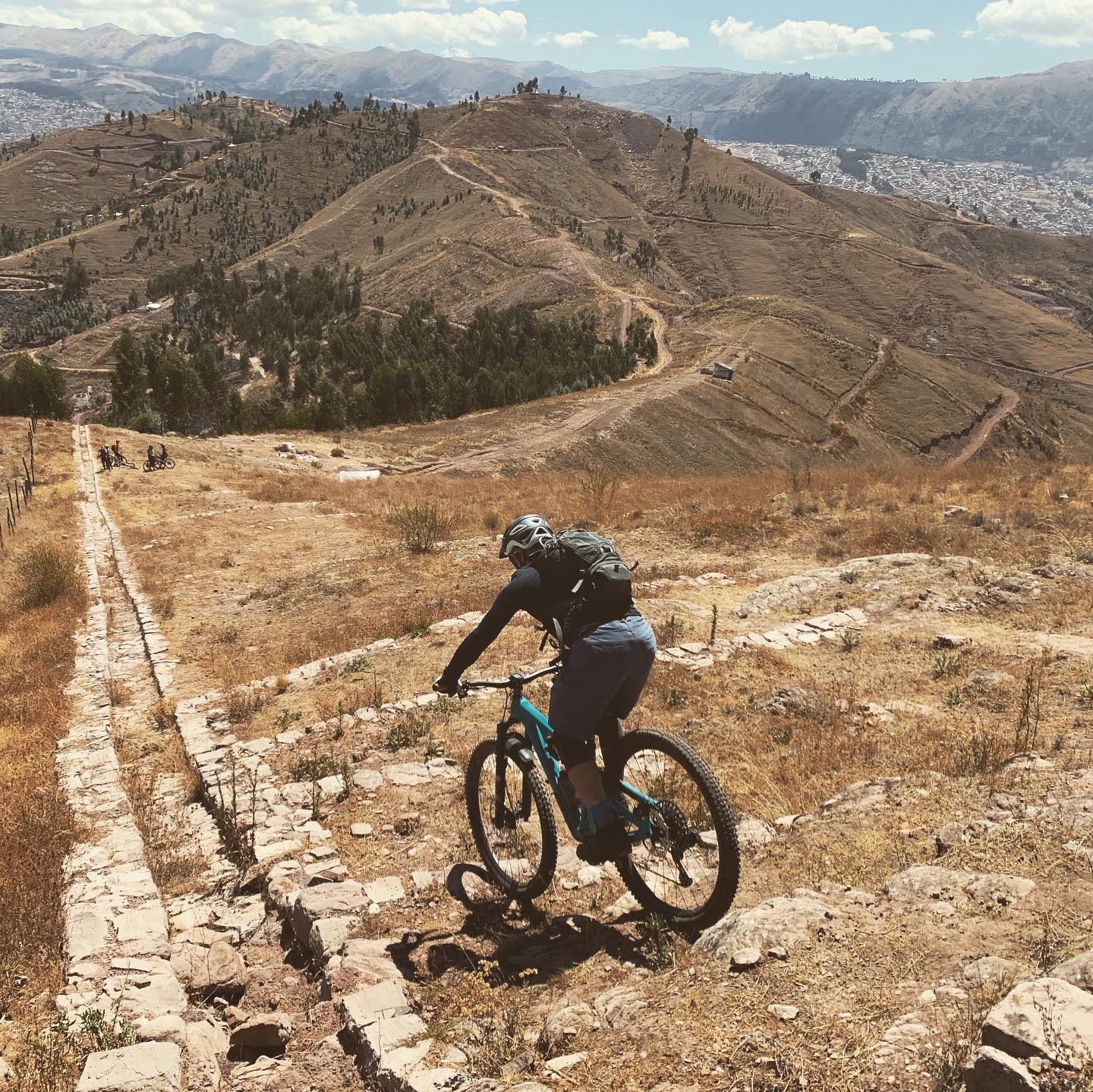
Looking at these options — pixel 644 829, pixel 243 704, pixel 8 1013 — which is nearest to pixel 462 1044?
pixel 644 829

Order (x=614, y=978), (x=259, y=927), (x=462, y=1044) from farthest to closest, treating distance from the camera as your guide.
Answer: (x=259, y=927) < (x=614, y=978) < (x=462, y=1044)

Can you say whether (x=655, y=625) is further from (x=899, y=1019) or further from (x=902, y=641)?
(x=899, y=1019)

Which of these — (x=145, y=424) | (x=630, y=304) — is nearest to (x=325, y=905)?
(x=145, y=424)

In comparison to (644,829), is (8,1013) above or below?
below

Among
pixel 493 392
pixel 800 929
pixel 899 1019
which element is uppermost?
pixel 899 1019

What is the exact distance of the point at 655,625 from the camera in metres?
13.9

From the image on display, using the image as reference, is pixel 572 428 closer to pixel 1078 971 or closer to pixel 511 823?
pixel 511 823

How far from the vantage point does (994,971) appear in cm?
423

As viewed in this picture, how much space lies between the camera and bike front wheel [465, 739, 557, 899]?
6.25 meters

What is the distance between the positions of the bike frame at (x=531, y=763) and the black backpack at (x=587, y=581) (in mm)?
543

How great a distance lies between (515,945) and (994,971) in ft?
11.1

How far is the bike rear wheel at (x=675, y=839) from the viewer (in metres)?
5.35

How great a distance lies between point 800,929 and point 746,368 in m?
94.3

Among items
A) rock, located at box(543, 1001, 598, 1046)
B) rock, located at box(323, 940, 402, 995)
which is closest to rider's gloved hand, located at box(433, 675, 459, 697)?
rock, located at box(323, 940, 402, 995)
